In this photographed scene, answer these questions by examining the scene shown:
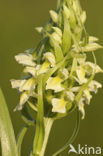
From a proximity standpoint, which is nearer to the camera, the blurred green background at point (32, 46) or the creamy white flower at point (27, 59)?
the creamy white flower at point (27, 59)

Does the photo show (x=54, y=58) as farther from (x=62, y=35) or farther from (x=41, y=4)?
(x=41, y=4)

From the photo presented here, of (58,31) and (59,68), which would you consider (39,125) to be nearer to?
(59,68)

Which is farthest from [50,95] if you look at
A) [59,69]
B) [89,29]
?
[89,29]

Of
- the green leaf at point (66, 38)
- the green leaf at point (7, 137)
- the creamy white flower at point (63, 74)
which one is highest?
the green leaf at point (66, 38)

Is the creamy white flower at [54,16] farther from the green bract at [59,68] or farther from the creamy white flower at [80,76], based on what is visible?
the creamy white flower at [80,76]

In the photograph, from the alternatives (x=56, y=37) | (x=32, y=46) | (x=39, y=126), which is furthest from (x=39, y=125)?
(x=32, y=46)

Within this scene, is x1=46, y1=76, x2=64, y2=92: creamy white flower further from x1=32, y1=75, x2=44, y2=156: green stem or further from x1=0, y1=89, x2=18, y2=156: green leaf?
x1=0, y1=89, x2=18, y2=156: green leaf

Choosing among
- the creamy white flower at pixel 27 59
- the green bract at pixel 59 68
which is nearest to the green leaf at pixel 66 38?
the green bract at pixel 59 68
